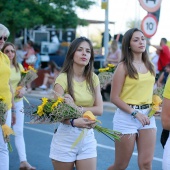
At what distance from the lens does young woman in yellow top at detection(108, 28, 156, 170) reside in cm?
581

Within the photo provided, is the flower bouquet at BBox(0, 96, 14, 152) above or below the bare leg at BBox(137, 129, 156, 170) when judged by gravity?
above

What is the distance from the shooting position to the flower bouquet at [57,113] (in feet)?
15.6

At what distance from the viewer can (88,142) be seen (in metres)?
5.04

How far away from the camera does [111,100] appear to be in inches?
236

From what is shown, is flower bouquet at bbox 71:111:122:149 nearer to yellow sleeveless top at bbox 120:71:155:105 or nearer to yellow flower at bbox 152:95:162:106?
yellow sleeveless top at bbox 120:71:155:105

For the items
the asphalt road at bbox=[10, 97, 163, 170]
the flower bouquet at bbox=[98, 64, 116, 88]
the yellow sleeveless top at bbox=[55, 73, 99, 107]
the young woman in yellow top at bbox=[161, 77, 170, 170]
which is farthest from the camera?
the asphalt road at bbox=[10, 97, 163, 170]

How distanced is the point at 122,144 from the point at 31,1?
17832mm

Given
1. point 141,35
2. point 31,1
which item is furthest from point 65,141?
point 31,1

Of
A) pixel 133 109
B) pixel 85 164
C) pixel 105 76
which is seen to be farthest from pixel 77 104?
pixel 105 76

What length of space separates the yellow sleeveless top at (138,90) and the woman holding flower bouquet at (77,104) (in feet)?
2.19

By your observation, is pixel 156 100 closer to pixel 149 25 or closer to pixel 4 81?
pixel 4 81

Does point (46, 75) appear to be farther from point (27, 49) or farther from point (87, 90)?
point (87, 90)

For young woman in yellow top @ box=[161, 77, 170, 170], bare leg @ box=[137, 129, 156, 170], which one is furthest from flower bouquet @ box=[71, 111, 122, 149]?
bare leg @ box=[137, 129, 156, 170]

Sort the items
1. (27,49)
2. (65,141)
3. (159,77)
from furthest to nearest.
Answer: (27,49), (159,77), (65,141)
